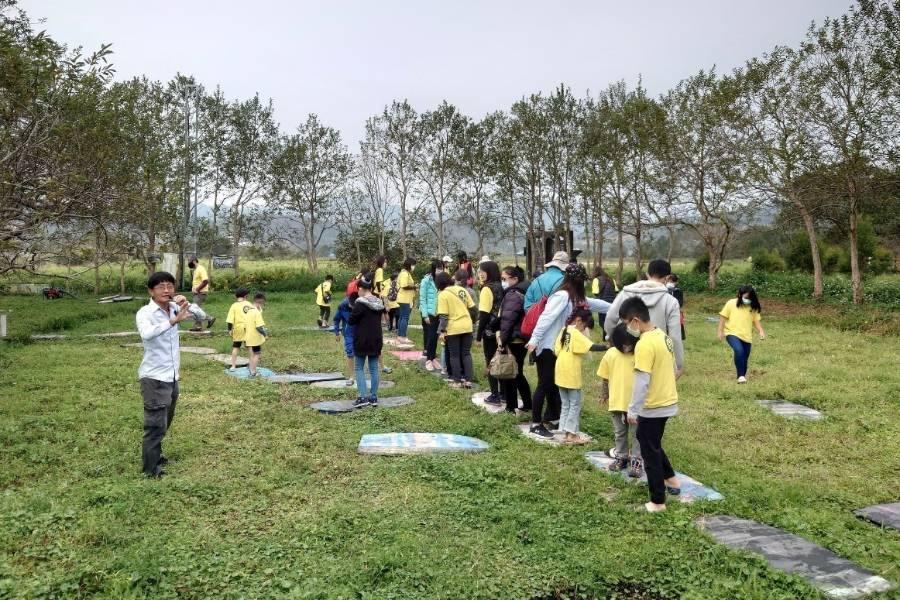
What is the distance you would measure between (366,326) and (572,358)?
2.59 m

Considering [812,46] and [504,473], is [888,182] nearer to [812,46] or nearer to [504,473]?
[812,46]

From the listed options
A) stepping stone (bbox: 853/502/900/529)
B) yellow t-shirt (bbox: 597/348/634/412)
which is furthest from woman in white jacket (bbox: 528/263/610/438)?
stepping stone (bbox: 853/502/900/529)

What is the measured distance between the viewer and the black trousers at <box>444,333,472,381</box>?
8.39 m

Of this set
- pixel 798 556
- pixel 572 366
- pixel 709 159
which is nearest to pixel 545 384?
pixel 572 366

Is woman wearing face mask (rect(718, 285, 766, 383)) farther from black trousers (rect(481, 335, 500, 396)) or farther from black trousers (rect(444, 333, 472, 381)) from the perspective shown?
black trousers (rect(444, 333, 472, 381))

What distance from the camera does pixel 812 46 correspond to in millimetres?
18000

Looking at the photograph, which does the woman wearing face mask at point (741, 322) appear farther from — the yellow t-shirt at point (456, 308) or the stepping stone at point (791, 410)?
the yellow t-shirt at point (456, 308)

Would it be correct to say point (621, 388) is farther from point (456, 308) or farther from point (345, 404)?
point (345, 404)

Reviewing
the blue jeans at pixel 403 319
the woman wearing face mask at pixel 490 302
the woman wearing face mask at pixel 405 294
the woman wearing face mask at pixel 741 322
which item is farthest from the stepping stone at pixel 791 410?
the blue jeans at pixel 403 319

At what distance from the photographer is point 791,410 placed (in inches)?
291

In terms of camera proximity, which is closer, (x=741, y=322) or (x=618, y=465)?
(x=618, y=465)

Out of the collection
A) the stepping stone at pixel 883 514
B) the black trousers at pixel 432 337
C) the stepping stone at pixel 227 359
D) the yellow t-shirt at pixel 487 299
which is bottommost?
the stepping stone at pixel 883 514

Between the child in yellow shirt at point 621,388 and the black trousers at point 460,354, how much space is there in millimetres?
3132

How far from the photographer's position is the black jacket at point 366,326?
727cm
